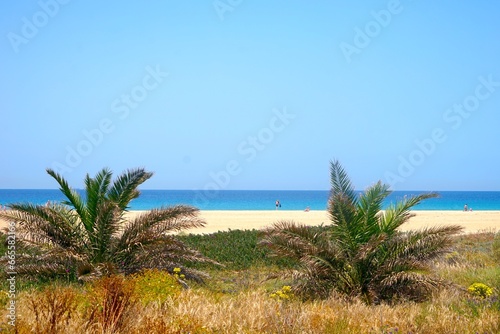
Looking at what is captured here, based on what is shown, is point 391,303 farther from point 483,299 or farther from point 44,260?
point 44,260

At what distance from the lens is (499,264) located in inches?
607

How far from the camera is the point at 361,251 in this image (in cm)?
1075

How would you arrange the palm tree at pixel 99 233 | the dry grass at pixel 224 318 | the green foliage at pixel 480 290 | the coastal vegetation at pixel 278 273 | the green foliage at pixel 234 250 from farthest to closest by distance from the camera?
1. the green foliage at pixel 234 250
2. the palm tree at pixel 99 233
3. the green foliage at pixel 480 290
4. the coastal vegetation at pixel 278 273
5. the dry grass at pixel 224 318

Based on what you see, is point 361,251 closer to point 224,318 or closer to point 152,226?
point 224,318

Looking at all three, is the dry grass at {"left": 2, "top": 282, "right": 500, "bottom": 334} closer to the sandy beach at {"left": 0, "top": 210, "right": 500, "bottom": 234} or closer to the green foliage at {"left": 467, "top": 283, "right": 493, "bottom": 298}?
the green foliage at {"left": 467, "top": 283, "right": 493, "bottom": 298}

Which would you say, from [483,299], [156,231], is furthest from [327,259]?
[156,231]

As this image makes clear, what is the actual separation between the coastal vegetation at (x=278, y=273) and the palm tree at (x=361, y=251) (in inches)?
0.9

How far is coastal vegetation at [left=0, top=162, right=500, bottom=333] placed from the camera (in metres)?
7.40

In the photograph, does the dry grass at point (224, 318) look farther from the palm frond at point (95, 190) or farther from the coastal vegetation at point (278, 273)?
the palm frond at point (95, 190)

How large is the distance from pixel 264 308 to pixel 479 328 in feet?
9.36

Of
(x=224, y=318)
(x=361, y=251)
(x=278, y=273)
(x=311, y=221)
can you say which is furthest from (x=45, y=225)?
(x=311, y=221)

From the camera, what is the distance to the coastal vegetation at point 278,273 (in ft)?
24.3

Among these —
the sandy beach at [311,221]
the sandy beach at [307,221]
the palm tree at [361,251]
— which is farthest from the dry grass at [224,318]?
the sandy beach at [311,221]

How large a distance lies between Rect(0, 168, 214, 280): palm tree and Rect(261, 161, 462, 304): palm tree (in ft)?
7.81
